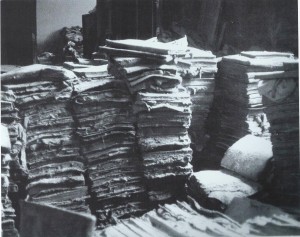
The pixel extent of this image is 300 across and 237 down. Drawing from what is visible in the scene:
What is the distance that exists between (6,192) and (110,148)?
4.47ft

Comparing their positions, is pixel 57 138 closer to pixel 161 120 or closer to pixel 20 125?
pixel 20 125

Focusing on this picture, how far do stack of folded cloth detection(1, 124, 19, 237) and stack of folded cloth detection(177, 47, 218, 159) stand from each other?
276cm

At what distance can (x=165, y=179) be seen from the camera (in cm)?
523

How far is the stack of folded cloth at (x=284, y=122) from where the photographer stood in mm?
4672

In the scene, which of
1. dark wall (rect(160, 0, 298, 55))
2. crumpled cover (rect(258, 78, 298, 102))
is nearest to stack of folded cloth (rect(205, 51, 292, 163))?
crumpled cover (rect(258, 78, 298, 102))

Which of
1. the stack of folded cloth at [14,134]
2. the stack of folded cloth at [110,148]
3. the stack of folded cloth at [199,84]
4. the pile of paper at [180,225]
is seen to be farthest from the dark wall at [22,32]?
the pile of paper at [180,225]

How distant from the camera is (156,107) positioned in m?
4.92

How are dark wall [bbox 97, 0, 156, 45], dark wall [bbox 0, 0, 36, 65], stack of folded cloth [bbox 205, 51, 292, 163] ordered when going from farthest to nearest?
dark wall [bbox 97, 0, 156, 45] → dark wall [bbox 0, 0, 36, 65] → stack of folded cloth [bbox 205, 51, 292, 163]

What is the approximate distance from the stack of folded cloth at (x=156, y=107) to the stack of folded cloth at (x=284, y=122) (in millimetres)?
1023

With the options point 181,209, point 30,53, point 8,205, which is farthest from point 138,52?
point 30,53

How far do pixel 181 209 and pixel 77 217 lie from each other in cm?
160

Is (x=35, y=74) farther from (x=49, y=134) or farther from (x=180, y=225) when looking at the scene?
(x=180, y=225)

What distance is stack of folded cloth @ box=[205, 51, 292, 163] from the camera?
606 cm

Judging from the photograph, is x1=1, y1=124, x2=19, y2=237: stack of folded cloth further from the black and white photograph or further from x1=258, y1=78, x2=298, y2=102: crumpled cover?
x1=258, y1=78, x2=298, y2=102: crumpled cover
